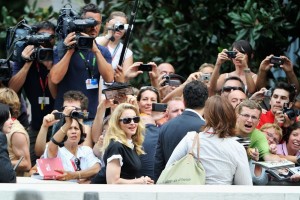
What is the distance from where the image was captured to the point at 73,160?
13055 millimetres

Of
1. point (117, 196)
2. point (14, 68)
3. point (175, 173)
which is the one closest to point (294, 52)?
point (14, 68)

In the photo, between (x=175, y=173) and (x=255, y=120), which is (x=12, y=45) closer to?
(x=255, y=120)

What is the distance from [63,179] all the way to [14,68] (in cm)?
246

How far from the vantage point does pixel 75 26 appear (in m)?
13.7

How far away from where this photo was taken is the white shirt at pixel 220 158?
11.0m

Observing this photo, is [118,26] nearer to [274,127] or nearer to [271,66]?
[271,66]

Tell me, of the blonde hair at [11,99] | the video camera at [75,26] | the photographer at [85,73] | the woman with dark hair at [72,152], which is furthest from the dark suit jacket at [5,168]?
the photographer at [85,73]

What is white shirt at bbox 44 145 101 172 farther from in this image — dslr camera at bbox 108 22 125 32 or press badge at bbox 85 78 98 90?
dslr camera at bbox 108 22 125 32

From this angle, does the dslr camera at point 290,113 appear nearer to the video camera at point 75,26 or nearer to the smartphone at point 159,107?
the smartphone at point 159,107

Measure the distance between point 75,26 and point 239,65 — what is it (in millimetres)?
2316

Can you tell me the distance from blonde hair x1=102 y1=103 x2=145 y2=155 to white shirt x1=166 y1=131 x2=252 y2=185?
1.13m

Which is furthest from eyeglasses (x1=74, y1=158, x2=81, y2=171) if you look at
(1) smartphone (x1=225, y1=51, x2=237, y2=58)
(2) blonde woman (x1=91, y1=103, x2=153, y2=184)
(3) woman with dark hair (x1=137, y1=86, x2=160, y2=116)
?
(1) smartphone (x1=225, y1=51, x2=237, y2=58)

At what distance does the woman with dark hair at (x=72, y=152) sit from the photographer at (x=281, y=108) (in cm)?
200

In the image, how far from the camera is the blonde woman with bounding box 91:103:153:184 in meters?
11.8
